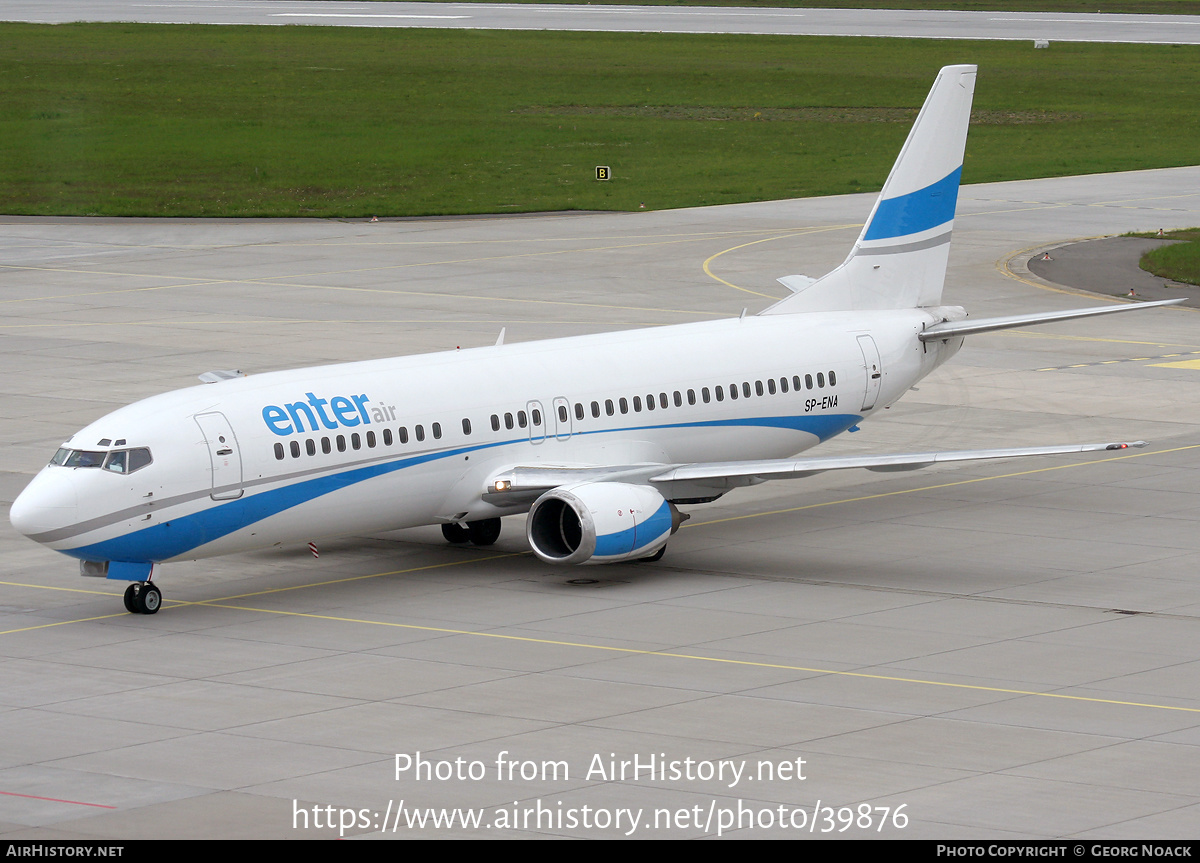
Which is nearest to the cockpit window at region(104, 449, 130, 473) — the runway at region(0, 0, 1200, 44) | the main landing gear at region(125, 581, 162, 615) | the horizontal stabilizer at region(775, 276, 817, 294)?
the main landing gear at region(125, 581, 162, 615)

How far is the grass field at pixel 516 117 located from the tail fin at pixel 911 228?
47.8 meters

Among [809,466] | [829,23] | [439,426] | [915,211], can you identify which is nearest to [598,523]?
[439,426]

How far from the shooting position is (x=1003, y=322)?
40.9 meters

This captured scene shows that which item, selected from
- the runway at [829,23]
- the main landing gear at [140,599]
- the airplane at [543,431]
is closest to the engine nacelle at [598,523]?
the airplane at [543,431]

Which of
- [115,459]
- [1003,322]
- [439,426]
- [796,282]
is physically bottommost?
[439,426]

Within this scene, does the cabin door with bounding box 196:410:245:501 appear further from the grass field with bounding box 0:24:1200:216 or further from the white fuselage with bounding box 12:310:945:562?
the grass field with bounding box 0:24:1200:216

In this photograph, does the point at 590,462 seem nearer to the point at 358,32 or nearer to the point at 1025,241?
the point at 1025,241

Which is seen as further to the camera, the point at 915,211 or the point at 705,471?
the point at 915,211

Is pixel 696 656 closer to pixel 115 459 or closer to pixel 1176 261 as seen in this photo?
pixel 115 459

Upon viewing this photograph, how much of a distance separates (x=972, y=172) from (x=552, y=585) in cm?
7077

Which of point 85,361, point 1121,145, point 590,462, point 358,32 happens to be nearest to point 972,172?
point 1121,145

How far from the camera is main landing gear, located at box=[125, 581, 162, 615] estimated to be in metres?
32.9

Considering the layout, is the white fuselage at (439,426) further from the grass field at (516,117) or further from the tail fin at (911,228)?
the grass field at (516,117)

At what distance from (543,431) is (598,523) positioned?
3063 millimetres
